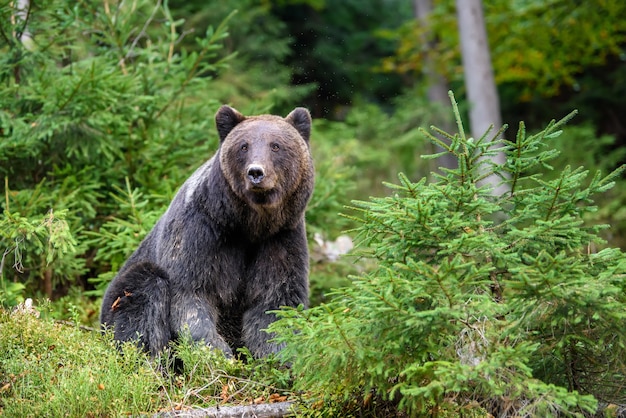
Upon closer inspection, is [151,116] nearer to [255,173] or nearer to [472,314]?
[255,173]

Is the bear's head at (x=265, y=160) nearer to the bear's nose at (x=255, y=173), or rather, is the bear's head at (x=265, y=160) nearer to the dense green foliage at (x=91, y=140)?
the bear's nose at (x=255, y=173)

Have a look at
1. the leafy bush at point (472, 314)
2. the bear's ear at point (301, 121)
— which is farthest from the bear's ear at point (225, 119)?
the leafy bush at point (472, 314)

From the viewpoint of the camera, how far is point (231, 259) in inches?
258

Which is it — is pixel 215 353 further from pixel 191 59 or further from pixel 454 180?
pixel 191 59

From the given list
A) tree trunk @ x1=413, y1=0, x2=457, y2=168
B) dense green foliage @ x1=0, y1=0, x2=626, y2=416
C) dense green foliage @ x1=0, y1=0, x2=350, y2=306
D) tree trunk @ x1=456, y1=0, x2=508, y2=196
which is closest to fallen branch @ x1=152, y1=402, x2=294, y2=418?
dense green foliage @ x1=0, y1=0, x2=626, y2=416

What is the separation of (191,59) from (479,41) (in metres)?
8.97

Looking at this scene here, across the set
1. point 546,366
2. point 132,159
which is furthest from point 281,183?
point 132,159

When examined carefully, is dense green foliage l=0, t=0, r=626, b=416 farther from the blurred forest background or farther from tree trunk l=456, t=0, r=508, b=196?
tree trunk l=456, t=0, r=508, b=196

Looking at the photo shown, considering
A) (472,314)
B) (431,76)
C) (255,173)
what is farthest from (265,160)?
(431,76)

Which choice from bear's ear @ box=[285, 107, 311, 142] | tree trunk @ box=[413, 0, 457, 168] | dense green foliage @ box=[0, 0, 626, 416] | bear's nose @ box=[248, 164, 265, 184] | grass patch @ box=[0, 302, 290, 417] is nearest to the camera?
dense green foliage @ box=[0, 0, 626, 416]

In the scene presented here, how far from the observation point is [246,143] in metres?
6.50

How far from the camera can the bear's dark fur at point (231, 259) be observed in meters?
6.42

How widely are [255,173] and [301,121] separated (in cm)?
109

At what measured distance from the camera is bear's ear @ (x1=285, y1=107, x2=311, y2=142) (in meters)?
7.00
